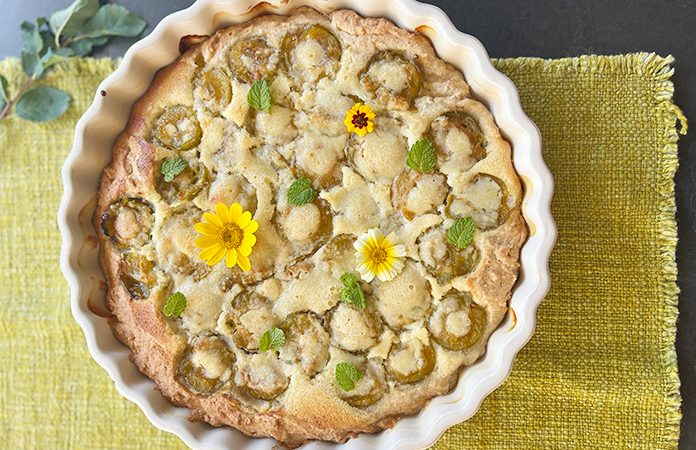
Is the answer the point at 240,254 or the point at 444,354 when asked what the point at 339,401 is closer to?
the point at 444,354

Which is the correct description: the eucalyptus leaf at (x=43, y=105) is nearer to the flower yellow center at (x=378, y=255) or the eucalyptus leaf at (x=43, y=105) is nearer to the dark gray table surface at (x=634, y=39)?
the flower yellow center at (x=378, y=255)

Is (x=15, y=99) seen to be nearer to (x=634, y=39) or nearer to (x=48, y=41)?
(x=48, y=41)

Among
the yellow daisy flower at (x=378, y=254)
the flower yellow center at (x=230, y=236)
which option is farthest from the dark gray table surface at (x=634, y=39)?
the flower yellow center at (x=230, y=236)

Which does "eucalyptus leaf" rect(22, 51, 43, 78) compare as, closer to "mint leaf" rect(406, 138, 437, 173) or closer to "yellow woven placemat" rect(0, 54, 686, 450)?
"mint leaf" rect(406, 138, 437, 173)

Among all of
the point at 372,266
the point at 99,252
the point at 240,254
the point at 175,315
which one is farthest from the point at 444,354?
the point at 99,252

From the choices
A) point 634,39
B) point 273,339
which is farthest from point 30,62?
A: point 634,39

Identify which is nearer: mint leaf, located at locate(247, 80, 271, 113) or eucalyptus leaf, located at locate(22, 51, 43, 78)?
mint leaf, located at locate(247, 80, 271, 113)

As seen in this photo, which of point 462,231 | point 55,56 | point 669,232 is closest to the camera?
point 462,231

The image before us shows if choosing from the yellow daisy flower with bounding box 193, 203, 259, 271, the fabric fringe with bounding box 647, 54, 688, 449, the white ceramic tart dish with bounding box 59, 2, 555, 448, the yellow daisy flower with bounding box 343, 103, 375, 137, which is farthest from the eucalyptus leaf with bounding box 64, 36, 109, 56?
the fabric fringe with bounding box 647, 54, 688, 449
